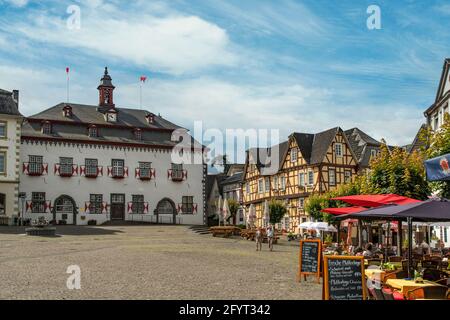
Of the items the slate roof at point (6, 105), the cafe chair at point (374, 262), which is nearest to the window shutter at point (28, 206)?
the slate roof at point (6, 105)

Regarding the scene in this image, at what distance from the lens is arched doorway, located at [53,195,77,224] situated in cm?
4962

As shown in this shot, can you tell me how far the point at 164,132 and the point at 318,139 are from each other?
14.8m

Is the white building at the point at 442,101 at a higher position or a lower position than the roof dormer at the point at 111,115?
lower

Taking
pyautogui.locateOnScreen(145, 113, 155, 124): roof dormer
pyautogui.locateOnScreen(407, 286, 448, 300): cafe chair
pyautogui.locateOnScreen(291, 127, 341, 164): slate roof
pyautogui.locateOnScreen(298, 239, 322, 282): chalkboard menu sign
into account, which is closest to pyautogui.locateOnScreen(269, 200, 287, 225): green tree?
pyautogui.locateOnScreen(291, 127, 341, 164): slate roof

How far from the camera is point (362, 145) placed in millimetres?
53500

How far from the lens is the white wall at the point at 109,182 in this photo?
49600 millimetres

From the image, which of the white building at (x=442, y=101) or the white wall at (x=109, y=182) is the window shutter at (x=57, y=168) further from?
the white building at (x=442, y=101)

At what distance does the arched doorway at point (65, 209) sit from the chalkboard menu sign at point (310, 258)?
124ft

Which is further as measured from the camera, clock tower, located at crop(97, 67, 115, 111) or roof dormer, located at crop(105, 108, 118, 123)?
clock tower, located at crop(97, 67, 115, 111)

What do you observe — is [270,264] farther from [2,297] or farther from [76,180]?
[76,180]

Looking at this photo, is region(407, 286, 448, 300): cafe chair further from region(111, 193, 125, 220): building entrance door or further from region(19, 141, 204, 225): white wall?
region(111, 193, 125, 220): building entrance door

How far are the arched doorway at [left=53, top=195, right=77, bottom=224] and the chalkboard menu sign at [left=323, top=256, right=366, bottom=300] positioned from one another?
4222 centimetres

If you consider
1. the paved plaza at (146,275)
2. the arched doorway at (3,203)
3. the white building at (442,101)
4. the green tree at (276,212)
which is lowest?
the paved plaza at (146,275)

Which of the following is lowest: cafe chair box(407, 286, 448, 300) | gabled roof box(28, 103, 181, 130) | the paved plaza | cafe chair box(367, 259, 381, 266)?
the paved plaza
